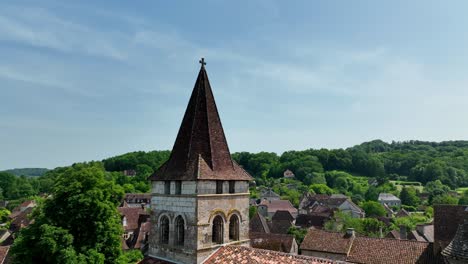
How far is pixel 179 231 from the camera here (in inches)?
614

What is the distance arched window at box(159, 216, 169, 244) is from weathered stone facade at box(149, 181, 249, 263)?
132 mm

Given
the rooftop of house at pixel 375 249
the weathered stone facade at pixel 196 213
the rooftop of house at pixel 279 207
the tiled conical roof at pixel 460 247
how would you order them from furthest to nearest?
the rooftop of house at pixel 279 207 → the rooftop of house at pixel 375 249 → the weathered stone facade at pixel 196 213 → the tiled conical roof at pixel 460 247

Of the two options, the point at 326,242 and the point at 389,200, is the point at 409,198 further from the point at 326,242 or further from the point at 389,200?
the point at 326,242

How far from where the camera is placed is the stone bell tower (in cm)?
1471

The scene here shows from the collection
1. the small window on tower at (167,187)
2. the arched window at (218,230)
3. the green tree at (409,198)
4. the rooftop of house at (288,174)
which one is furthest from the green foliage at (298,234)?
the rooftop of house at (288,174)

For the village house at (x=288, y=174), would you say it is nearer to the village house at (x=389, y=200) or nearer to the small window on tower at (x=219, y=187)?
the village house at (x=389, y=200)

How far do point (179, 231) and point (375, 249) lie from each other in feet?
65.2

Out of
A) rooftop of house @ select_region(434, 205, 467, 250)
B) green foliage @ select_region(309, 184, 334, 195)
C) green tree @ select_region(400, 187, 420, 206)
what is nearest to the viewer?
rooftop of house @ select_region(434, 205, 467, 250)

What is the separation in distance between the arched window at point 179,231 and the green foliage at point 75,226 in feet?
27.5

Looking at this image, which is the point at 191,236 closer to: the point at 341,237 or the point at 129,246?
the point at 341,237

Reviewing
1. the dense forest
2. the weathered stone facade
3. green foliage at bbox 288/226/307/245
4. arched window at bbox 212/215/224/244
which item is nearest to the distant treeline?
the dense forest

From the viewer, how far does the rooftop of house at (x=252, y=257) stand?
12891mm

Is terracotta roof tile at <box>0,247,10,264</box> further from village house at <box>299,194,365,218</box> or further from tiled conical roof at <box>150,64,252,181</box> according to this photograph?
village house at <box>299,194,365,218</box>

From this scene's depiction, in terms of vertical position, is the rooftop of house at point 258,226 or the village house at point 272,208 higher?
the rooftop of house at point 258,226
